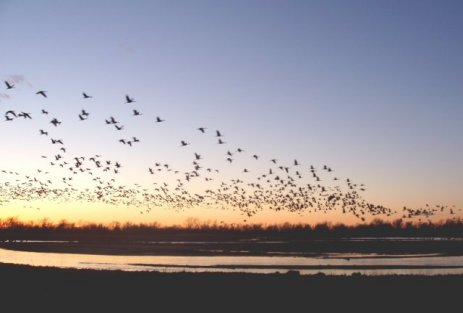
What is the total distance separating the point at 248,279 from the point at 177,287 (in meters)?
5.24

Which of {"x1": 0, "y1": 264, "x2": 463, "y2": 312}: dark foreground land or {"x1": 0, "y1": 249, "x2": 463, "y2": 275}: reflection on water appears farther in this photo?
{"x1": 0, "y1": 249, "x2": 463, "y2": 275}: reflection on water

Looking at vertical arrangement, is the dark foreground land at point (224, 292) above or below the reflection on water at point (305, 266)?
above

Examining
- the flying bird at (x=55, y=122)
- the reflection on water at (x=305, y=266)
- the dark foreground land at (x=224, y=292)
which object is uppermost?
the flying bird at (x=55, y=122)

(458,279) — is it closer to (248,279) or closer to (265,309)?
(248,279)

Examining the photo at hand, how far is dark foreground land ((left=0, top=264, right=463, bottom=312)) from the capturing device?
21047mm

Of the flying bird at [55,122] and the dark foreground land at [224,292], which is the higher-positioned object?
the flying bird at [55,122]

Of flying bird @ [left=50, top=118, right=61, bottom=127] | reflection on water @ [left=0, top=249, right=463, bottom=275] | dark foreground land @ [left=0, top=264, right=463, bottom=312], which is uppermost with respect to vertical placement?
flying bird @ [left=50, top=118, right=61, bottom=127]

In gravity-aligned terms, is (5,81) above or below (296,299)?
above

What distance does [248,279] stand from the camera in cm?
3092

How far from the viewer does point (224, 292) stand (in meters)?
25.6

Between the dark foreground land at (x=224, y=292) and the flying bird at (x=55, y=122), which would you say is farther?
the flying bird at (x=55, y=122)

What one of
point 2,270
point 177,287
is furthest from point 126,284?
point 2,270

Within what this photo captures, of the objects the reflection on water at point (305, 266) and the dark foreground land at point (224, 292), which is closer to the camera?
the dark foreground land at point (224, 292)

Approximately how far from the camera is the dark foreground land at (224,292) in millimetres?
21047
